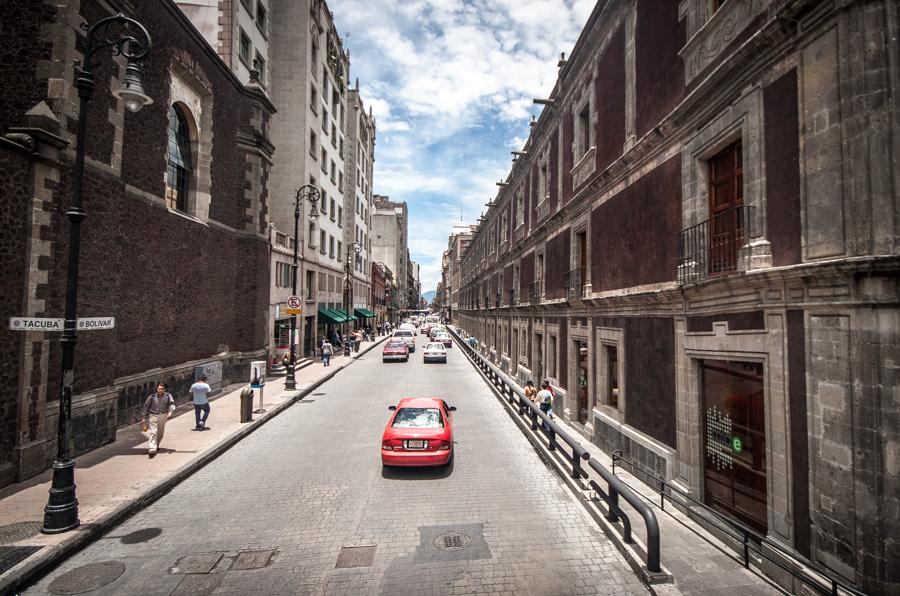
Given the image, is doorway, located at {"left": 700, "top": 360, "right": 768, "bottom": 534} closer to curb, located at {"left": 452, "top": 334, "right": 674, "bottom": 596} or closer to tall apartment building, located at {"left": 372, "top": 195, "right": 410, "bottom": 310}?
curb, located at {"left": 452, "top": 334, "right": 674, "bottom": 596}

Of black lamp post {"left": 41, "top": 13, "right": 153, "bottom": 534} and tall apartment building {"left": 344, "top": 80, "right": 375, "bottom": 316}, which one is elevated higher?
tall apartment building {"left": 344, "top": 80, "right": 375, "bottom": 316}

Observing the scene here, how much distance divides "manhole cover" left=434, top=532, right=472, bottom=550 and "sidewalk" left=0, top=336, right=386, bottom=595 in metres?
5.60

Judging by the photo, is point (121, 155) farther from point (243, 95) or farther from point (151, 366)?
point (243, 95)

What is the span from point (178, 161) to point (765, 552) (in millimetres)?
20911

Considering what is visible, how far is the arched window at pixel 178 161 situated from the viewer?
16.2 metres

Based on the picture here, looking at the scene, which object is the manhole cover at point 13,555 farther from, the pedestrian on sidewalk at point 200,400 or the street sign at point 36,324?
the pedestrian on sidewalk at point 200,400

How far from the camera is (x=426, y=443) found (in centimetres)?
971

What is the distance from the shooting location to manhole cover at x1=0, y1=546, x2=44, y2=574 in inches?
227

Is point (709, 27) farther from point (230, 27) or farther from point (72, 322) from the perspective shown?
point (230, 27)

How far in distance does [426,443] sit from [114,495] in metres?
6.20

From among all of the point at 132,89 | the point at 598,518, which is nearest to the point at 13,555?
the point at 132,89

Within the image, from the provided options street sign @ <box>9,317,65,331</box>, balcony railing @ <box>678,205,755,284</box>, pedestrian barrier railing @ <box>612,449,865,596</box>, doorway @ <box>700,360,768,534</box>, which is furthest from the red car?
street sign @ <box>9,317,65,331</box>

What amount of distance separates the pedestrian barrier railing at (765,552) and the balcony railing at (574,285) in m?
6.80

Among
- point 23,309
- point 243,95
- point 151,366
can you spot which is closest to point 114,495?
point 23,309
